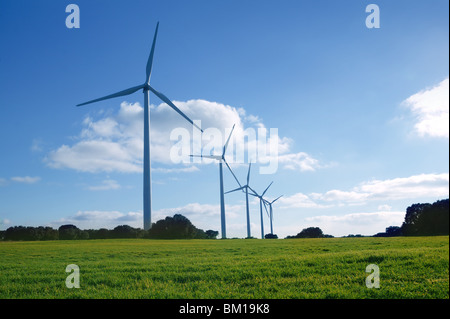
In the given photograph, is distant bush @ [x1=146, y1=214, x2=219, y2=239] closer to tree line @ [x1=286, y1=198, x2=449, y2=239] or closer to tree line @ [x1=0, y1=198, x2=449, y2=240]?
tree line @ [x1=0, y1=198, x2=449, y2=240]

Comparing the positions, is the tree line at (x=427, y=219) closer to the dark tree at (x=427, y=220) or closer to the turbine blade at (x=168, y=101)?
the dark tree at (x=427, y=220)

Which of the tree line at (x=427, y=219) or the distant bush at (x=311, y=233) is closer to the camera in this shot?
the tree line at (x=427, y=219)

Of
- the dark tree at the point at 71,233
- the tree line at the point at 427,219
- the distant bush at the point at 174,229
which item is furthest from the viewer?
the dark tree at the point at 71,233

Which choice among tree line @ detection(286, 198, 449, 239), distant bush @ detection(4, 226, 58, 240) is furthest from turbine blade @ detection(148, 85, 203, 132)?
tree line @ detection(286, 198, 449, 239)

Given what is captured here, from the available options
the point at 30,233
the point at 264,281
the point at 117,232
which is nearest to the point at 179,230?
the point at 117,232

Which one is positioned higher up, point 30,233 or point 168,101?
point 168,101

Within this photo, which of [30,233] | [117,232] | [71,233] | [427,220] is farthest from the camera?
[117,232]

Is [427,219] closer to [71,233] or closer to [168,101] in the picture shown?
[168,101]

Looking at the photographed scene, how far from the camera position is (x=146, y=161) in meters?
70.2

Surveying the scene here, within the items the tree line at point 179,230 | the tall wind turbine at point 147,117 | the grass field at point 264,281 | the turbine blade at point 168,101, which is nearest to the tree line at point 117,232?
the tree line at point 179,230

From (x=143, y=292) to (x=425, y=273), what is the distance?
12.3 m
